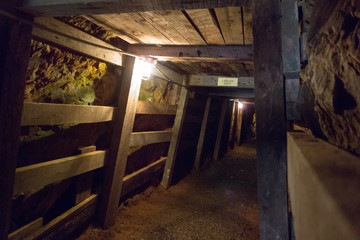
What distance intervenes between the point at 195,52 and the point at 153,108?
6.57 feet

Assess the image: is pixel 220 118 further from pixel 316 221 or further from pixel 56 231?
pixel 316 221

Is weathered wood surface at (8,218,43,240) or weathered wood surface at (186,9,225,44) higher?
weathered wood surface at (186,9,225,44)

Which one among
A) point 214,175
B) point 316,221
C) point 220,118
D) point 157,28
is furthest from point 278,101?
point 220,118

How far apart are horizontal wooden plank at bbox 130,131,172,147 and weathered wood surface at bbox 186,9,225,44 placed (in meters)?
2.46

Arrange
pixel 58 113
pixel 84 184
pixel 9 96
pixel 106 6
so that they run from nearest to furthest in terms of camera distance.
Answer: pixel 106 6 < pixel 9 96 < pixel 58 113 < pixel 84 184

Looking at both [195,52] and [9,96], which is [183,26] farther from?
[9,96]

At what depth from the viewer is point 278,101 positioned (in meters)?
1.59

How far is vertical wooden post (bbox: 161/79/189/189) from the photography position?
243 inches

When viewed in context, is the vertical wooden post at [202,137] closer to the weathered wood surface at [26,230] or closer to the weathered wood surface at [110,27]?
the weathered wood surface at [110,27]

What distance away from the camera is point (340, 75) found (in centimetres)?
74

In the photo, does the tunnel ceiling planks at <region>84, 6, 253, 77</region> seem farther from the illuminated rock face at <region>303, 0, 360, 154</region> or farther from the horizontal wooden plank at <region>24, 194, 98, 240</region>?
the horizontal wooden plank at <region>24, 194, 98, 240</region>

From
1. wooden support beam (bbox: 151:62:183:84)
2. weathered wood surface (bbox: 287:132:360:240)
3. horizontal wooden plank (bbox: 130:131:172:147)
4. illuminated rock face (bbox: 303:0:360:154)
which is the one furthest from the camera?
wooden support beam (bbox: 151:62:183:84)

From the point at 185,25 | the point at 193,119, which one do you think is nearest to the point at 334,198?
the point at 185,25

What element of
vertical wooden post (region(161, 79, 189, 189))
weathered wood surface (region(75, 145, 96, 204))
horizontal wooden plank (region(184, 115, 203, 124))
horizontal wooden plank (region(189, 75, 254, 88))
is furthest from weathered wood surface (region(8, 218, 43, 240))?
horizontal wooden plank (region(184, 115, 203, 124))
